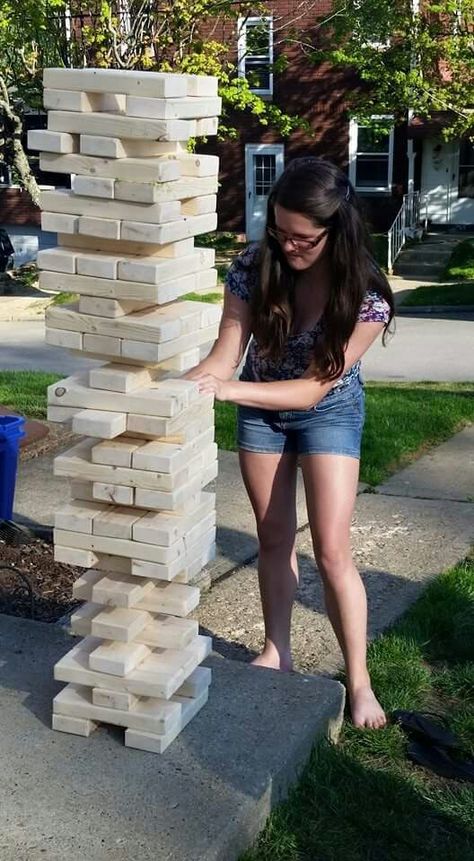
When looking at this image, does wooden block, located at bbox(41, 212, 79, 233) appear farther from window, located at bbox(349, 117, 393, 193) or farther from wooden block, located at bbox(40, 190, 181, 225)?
window, located at bbox(349, 117, 393, 193)

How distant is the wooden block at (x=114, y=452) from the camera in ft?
9.55

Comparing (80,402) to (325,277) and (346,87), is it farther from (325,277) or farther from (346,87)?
(346,87)

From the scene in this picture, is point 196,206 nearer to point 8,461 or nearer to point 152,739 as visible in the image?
point 152,739

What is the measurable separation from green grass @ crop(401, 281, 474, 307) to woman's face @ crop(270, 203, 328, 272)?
16414 mm

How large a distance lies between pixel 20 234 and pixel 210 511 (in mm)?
28355

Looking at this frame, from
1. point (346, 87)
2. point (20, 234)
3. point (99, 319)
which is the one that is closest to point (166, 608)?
point (99, 319)

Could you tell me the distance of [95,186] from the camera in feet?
9.08

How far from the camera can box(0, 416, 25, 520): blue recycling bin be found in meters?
4.98

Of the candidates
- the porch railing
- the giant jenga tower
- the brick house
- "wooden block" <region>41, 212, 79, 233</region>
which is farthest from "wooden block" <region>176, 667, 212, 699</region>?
the brick house

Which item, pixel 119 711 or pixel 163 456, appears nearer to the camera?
pixel 163 456

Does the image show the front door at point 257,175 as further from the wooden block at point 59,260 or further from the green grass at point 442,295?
the wooden block at point 59,260

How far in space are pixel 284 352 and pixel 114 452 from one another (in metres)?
0.70

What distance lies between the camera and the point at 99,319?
9.39 feet

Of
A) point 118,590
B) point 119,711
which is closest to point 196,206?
point 118,590
